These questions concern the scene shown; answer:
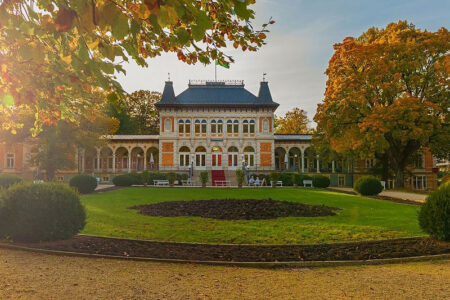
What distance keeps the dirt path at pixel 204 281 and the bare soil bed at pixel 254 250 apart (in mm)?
496

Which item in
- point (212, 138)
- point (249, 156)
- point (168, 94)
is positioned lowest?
point (249, 156)

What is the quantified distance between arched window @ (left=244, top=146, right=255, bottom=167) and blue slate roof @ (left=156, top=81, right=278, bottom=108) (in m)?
5.74

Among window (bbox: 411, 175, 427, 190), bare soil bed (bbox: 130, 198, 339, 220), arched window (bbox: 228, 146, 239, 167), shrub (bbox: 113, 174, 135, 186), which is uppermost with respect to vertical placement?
arched window (bbox: 228, 146, 239, 167)

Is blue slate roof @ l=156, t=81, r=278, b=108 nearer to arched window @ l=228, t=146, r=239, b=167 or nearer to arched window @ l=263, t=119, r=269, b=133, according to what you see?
arched window @ l=263, t=119, r=269, b=133

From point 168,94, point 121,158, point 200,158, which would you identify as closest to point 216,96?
point 168,94

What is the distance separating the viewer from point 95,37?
2.92 meters

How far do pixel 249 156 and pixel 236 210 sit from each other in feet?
96.8

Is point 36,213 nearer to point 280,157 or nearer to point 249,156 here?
point 249,156

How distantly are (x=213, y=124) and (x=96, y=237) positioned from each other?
115 feet

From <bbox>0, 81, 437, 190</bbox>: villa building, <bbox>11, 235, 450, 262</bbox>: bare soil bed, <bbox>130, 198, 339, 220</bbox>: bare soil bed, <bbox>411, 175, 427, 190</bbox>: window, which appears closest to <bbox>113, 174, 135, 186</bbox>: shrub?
<bbox>130, 198, 339, 220</bbox>: bare soil bed

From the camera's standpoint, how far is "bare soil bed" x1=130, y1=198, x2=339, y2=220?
Result: 1076 cm

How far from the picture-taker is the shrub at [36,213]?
640 cm

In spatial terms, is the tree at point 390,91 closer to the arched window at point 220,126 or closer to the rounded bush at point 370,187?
the rounded bush at point 370,187

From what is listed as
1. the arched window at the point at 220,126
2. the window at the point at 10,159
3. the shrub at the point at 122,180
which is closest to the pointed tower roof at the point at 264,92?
the arched window at the point at 220,126
